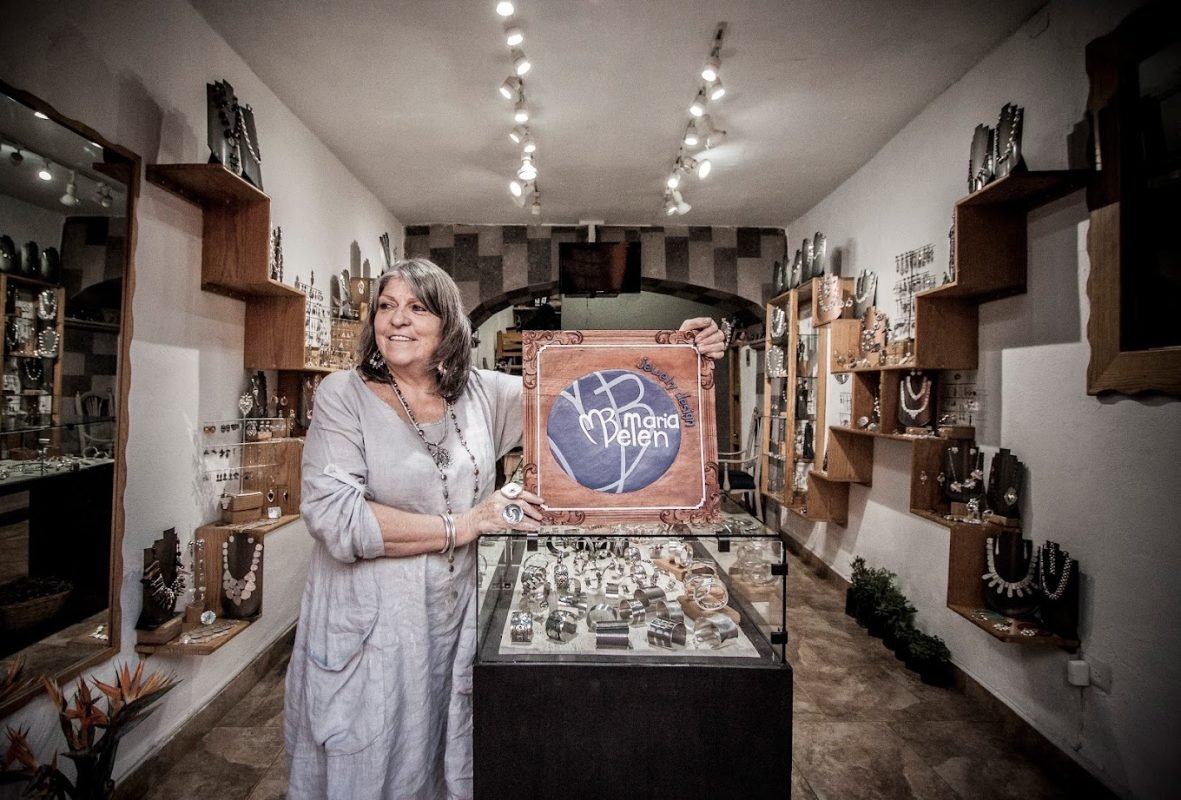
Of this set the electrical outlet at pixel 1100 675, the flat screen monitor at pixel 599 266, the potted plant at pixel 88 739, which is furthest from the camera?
the flat screen monitor at pixel 599 266

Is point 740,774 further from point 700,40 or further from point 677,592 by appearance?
point 700,40

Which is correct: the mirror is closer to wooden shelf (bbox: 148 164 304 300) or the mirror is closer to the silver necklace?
wooden shelf (bbox: 148 164 304 300)

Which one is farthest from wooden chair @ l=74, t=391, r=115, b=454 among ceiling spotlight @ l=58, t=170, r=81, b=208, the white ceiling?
the white ceiling

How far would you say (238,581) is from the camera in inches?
106

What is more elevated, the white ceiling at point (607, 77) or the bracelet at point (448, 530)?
the white ceiling at point (607, 77)

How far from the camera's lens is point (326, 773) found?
1300 mm

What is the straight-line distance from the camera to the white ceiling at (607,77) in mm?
2701

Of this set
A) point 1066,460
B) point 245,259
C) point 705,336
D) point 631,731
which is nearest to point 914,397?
point 1066,460

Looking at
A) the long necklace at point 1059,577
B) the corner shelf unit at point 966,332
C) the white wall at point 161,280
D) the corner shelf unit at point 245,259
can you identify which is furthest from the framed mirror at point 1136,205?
the white wall at point 161,280

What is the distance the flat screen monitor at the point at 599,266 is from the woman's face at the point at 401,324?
4757mm

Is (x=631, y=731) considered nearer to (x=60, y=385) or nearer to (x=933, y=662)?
(x=60, y=385)

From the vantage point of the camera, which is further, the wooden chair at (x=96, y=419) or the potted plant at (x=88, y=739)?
the wooden chair at (x=96, y=419)

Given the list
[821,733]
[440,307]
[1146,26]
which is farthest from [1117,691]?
[440,307]

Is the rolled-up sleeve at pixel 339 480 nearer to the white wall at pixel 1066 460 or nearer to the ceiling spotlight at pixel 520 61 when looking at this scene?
the ceiling spotlight at pixel 520 61
